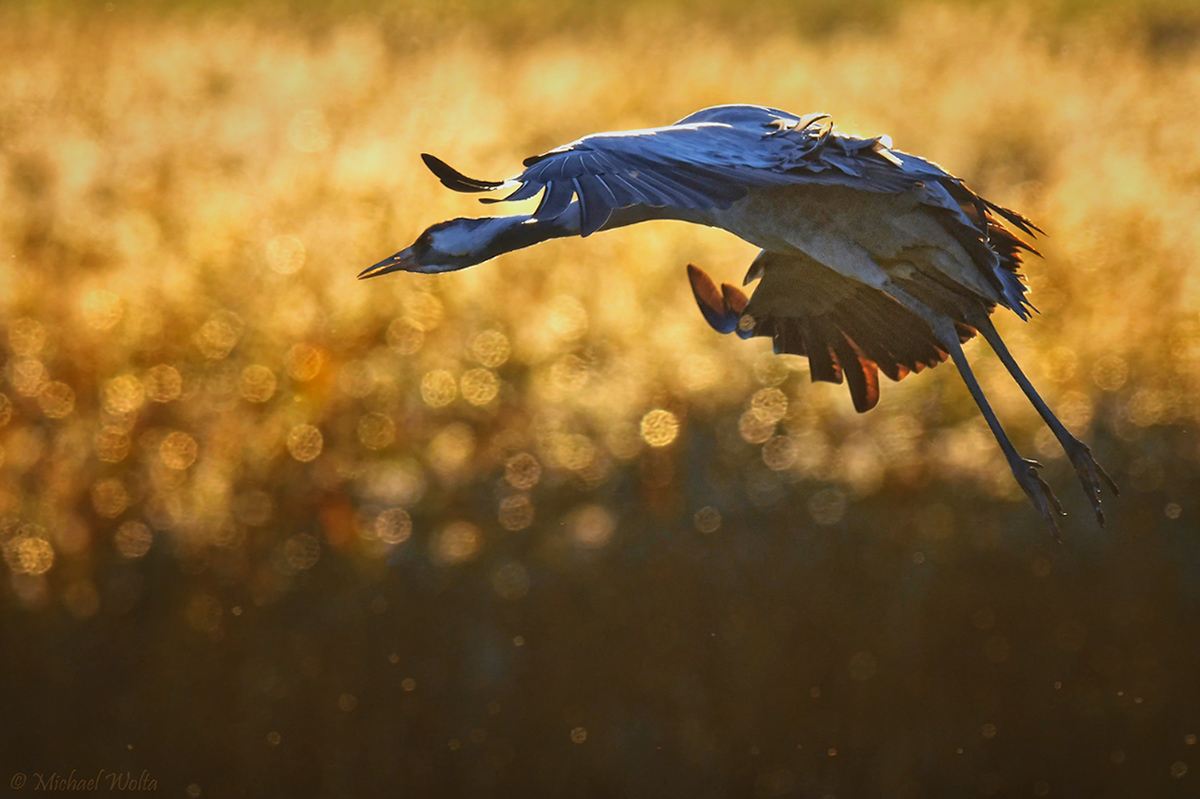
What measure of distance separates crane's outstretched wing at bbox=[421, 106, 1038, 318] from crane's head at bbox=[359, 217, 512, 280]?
6 centimetres

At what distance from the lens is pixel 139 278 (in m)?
4.76

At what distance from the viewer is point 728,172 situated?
1769 millimetres

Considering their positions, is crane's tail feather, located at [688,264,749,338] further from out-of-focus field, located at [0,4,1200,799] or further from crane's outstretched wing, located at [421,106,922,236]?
out-of-focus field, located at [0,4,1200,799]

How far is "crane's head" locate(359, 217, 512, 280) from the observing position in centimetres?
175

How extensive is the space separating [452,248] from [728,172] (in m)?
0.40

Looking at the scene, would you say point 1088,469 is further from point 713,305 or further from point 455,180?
point 455,180

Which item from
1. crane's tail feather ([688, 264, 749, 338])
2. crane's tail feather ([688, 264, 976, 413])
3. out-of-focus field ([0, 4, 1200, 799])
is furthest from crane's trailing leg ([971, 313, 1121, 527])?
out-of-focus field ([0, 4, 1200, 799])

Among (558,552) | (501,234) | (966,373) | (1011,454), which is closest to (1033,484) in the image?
(1011,454)

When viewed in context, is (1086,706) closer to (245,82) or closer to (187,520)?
(187,520)

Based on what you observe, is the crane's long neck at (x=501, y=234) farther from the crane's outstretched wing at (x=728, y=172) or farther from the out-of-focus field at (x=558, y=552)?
the out-of-focus field at (x=558, y=552)

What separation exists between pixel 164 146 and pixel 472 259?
15.5 feet

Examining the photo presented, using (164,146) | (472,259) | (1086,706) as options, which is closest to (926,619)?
(1086,706)

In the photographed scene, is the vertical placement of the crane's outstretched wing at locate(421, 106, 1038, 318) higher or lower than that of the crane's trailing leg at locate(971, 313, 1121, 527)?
higher

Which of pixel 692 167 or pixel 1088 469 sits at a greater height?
pixel 692 167
